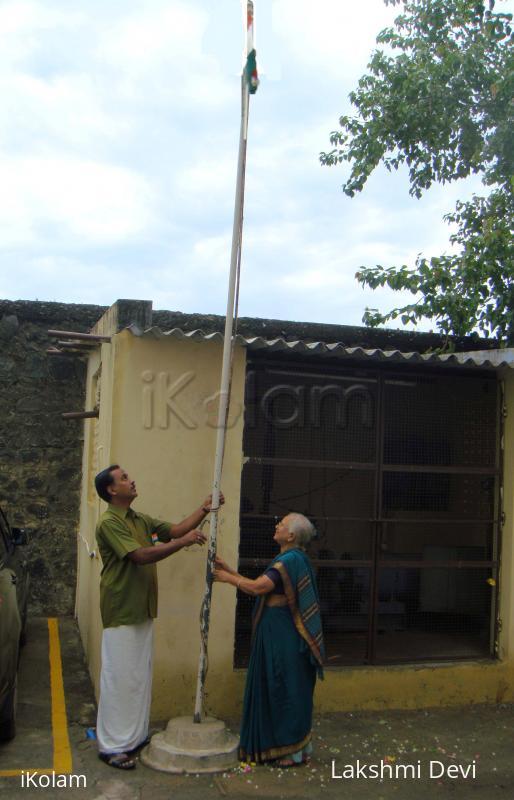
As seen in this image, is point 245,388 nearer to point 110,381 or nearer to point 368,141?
point 110,381

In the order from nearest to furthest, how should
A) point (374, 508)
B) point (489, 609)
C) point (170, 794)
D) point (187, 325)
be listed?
1. point (170, 794)
2. point (374, 508)
3. point (489, 609)
4. point (187, 325)

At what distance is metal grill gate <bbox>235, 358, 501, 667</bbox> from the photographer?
5.92 m

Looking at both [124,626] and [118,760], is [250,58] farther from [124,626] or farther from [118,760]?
[118,760]

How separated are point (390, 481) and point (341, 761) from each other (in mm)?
2596

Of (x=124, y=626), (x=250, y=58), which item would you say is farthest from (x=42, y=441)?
(x=250, y=58)

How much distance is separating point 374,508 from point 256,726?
1906 mm

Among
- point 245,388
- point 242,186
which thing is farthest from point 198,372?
point 242,186

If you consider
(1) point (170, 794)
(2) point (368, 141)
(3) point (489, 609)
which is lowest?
(1) point (170, 794)

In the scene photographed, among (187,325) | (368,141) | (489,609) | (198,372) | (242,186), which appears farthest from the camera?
(368,141)

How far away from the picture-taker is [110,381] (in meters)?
5.59

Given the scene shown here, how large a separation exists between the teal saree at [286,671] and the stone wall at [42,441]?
163 inches

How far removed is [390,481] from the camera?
6.76 metres

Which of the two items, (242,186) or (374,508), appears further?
(374,508)

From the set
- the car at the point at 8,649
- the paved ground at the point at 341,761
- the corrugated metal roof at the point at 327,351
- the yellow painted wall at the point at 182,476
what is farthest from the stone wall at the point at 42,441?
the corrugated metal roof at the point at 327,351
